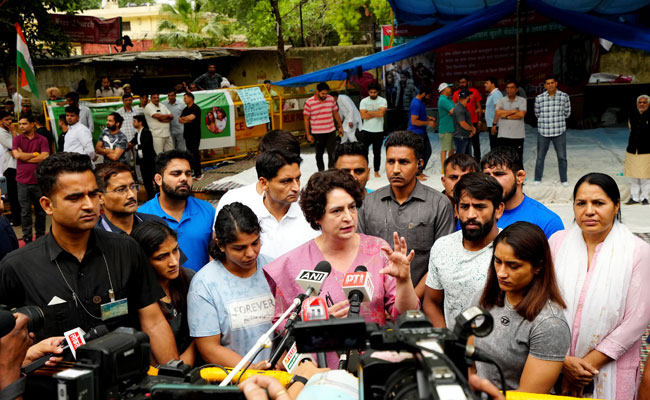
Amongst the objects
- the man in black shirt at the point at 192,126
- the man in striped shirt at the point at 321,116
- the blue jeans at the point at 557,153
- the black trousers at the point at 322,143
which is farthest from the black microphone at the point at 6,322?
the man in black shirt at the point at 192,126

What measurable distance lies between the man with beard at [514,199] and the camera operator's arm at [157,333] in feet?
6.98

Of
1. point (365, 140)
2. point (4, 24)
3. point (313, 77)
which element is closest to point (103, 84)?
point (4, 24)

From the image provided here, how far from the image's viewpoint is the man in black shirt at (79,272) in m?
2.62

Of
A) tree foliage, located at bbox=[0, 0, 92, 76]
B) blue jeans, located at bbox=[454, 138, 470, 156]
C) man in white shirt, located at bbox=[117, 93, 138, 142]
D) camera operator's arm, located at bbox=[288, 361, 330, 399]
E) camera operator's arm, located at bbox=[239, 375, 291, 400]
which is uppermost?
tree foliage, located at bbox=[0, 0, 92, 76]

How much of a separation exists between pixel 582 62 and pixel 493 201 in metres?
13.1

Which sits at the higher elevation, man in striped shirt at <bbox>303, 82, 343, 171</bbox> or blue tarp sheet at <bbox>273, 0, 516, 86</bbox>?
blue tarp sheet at <bbox>273, 0, 516, 86</bbox>

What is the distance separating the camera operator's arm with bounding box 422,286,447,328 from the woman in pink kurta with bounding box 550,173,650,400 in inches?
26.5

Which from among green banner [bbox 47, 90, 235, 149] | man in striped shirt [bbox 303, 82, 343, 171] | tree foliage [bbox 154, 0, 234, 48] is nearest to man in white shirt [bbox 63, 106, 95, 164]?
green banner [bbox 47, 90, 235, 149]

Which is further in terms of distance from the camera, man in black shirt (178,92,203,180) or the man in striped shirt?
man in black shirt (178,92,203,180)

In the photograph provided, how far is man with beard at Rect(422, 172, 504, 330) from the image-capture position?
311 cm

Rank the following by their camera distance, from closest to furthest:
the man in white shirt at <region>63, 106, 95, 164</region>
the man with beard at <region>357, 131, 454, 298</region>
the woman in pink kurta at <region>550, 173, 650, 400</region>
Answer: the woman in pink kurta at <region>550, 173, 650, 400</region>, the man with beard at <region>357, 131, 454, 298</region>, the man in white shirt at <region>63, 106, 95, 164</region>

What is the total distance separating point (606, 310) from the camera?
287 cm

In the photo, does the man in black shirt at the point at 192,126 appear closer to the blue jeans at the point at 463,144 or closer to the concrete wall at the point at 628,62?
the blue jeans at the point at 463,144

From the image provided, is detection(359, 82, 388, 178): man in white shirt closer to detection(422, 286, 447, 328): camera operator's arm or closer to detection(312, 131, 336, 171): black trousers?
detection(312, 131, 336, 171): black trousers
